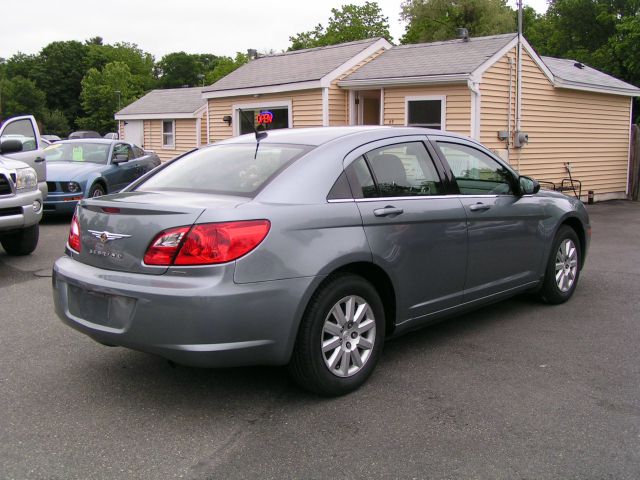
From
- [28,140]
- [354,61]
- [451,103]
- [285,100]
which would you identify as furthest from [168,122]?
[28,140]

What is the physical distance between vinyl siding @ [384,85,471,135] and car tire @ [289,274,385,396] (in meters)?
9.90

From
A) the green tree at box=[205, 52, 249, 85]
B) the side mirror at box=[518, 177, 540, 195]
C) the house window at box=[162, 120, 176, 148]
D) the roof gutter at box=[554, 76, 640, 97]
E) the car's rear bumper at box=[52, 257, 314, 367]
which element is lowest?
the car's rear bumper at box=[52, 257, 314, 367]

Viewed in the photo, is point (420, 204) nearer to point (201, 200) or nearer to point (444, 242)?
point (444, 242)

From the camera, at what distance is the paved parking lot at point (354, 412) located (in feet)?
10.1

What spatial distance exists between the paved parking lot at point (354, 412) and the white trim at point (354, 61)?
10.4m

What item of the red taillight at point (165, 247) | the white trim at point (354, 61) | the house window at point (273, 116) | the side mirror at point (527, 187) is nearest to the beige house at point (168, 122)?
the house window at point (273, 116)

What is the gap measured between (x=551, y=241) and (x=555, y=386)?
1.95 meters

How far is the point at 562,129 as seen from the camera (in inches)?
634

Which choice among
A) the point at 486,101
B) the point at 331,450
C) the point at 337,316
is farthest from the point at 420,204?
the point at 486,101

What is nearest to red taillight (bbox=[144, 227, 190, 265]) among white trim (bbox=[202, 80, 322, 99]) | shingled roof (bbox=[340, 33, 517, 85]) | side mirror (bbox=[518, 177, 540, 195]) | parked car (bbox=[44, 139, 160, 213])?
side mirror (bbox=[518, 177, 540, 195])

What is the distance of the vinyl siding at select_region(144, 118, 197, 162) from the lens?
25.4 meters

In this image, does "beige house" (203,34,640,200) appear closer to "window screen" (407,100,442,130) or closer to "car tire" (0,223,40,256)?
"window screen" (407,100,442,130)

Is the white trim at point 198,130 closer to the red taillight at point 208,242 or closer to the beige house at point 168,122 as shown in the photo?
the beige house at point 168,122

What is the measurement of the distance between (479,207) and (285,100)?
38.8ft
